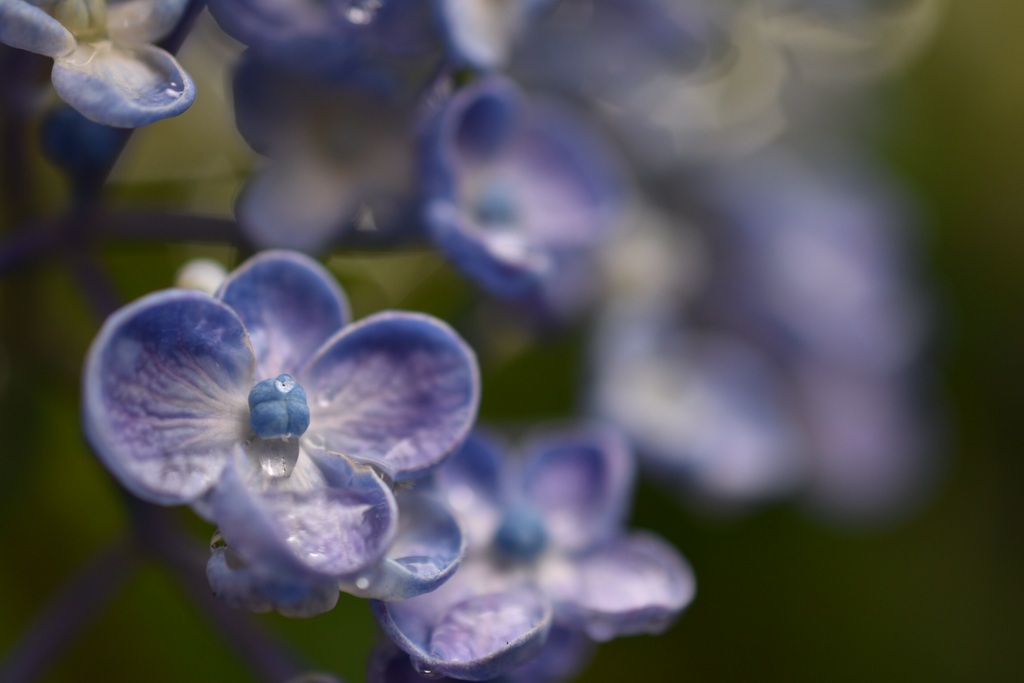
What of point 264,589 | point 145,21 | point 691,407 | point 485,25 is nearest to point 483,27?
point 485,25

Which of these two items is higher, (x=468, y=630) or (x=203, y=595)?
(x=468, y=630)

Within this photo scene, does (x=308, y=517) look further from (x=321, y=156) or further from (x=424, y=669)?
(x=321, y=156)

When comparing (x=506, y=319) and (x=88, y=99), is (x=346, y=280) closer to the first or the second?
(x=506, y=319)

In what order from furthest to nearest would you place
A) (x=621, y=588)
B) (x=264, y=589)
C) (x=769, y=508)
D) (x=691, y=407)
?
(x=769, y=508), (x=691, y=407), (x=621, y=588), (x=264, y=589)

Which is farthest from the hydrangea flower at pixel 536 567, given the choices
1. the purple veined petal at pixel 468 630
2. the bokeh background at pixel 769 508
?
the bokeh background at pixel 769 508

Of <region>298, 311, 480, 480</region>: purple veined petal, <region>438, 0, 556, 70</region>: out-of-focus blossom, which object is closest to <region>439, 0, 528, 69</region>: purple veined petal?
<region>438, 0, 556, 70</region>: out-of-focus blossom

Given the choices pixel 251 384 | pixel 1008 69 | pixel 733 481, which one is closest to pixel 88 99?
pixel 251 384
